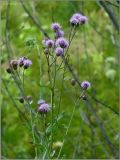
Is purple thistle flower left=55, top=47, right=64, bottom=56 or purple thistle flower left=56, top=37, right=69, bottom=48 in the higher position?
purple thistle flower left=56, top=37, right=69, bottom=48

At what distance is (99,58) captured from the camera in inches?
148

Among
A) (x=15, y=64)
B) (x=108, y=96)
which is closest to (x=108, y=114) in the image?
(x=108, y=96)

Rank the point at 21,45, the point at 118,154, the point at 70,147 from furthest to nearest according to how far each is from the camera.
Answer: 1. the point at 21,45
2. the point at 70,147
3. the point at 118,154

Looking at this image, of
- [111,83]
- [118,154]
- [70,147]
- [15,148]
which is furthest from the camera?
[111,83]

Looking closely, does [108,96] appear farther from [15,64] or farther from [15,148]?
[15,64]

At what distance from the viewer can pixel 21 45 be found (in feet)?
13.1

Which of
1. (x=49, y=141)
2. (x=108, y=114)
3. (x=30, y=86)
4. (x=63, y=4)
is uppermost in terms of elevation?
(x=63, y=4)

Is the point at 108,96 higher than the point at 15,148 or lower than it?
higher

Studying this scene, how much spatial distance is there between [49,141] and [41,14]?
110 inches

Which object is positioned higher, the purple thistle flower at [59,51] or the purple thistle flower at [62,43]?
the purple thistle flower at [62,43]

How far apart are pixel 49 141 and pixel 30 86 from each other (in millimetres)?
2092

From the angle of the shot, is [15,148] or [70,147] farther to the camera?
[15,148]

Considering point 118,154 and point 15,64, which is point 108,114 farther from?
point 15,64

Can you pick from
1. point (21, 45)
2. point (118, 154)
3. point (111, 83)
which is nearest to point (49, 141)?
point (118, 154)
